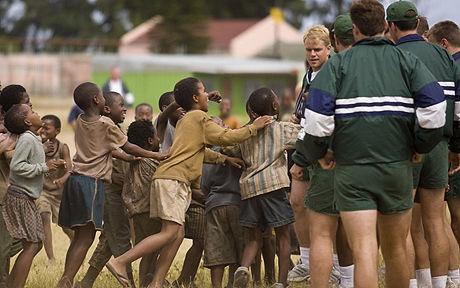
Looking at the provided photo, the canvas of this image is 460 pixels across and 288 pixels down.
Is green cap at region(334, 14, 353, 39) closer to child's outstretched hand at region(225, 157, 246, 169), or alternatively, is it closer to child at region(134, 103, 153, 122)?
child's outstretched hand at region(225, 157, 246, 169)

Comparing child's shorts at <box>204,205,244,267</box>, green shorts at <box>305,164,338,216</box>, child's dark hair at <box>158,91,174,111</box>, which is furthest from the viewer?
child's dark hair at <box>158,91,174,111</box>

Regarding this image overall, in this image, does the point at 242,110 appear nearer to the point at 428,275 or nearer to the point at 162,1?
the point at 162,1

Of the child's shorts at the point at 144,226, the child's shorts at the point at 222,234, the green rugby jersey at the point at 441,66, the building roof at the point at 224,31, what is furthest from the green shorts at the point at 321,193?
the building roof at the point at 224,31

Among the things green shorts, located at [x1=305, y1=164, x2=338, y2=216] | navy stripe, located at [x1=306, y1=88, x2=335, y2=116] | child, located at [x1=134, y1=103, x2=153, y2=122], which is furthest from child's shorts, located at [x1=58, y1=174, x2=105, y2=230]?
navy stripe, located at [x1=306, y1=88, x2=335, y2=116]

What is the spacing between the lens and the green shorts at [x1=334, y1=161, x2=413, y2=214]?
7.99m

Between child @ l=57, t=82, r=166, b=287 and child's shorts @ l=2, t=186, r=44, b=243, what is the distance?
0.38 m

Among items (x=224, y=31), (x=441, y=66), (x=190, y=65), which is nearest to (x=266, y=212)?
(x=441, y=66)

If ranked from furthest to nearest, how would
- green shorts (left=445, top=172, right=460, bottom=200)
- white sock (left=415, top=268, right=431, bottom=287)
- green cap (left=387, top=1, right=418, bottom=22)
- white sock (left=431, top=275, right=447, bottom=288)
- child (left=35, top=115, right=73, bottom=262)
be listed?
child (left=35, top=115, right=73, bottom=262)
green shorts (left=445, top=172, right=460, bottom=200)
white sock (left=415, top=268, right=431, bottom=287)
white sock (left=431, top=275, right=447, bottom=288)
green cap (left=387, top=1, right=418, bottom=22)

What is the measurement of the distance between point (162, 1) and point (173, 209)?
242 ft

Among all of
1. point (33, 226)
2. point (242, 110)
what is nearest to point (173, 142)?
point (33, 226)

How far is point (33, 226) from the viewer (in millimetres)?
9695

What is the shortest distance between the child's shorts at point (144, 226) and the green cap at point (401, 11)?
106 inches

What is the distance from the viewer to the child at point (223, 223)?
10.3 metres

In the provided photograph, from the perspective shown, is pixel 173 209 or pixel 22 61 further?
pixel 22 61
